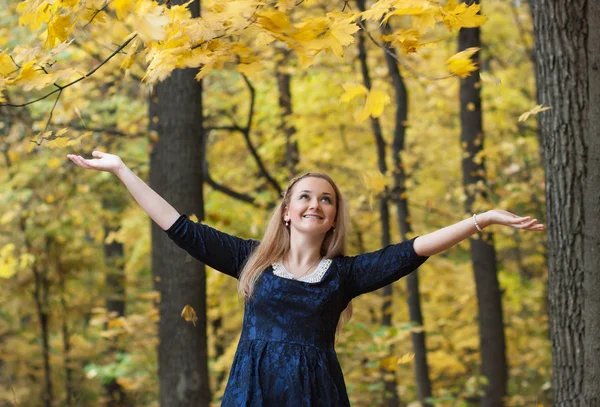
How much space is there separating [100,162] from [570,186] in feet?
7.36

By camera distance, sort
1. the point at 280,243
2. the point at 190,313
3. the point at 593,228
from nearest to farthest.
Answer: the point at 280,243 → the point at 593,228 → the point at 190,313

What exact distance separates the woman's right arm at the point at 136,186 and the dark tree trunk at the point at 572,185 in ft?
6.27

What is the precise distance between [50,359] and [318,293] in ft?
33.4

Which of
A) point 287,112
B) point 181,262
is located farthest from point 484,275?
point 181,262

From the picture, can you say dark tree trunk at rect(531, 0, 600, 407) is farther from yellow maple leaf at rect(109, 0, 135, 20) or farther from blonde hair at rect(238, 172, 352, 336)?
yellow maple leaf at rect(109, 0, 135, 20)

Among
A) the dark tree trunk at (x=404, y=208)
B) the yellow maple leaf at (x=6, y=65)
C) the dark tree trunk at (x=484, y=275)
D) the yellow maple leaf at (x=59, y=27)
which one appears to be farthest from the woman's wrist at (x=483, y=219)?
the dark tree trunk at (x=404, y=208)

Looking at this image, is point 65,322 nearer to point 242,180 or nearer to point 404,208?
point 242,180

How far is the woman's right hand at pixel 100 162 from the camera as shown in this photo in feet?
10.3

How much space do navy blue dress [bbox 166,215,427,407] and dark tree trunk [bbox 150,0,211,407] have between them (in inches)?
71.9

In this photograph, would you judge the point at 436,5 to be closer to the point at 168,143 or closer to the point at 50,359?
the point at 168,143

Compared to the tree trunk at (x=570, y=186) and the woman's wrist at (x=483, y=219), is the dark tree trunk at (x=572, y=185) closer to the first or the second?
the tree trunk at (x=570, y=186)

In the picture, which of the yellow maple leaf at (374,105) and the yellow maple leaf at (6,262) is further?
the yellow maple leaf at (6,262)

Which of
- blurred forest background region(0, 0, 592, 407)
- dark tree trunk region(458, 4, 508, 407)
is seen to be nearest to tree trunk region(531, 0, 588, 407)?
blurred forest background region(0, 0, 592, 407)

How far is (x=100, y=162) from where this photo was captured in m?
3.17
